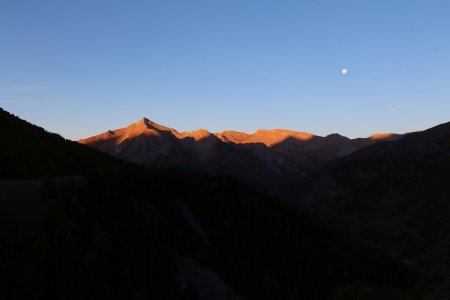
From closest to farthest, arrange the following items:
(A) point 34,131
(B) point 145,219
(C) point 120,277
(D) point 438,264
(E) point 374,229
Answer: (C) point 120,277
(B) point 145,219
(A) point 34,131
(D) point 438,264
(E) point 374,229

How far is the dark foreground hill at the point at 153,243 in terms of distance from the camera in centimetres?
2625

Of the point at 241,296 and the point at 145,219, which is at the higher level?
the point at 145,219

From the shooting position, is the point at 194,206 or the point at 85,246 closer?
the point at 85,246

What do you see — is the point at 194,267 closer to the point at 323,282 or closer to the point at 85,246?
the point at 85,246

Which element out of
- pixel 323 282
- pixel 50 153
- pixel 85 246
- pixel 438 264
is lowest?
pixel 438 264

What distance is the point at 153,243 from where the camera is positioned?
33.2 m

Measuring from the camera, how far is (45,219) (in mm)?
29031

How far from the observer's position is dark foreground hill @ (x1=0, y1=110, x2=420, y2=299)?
86.1 ft

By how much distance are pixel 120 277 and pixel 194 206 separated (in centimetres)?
2182

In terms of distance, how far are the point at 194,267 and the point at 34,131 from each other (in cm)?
5934

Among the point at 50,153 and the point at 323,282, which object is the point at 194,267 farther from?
the point at 50,153

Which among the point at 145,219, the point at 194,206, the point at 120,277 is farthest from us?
the point at 194,206

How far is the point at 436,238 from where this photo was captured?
176m

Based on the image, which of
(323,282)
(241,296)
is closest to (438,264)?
(323,282)
